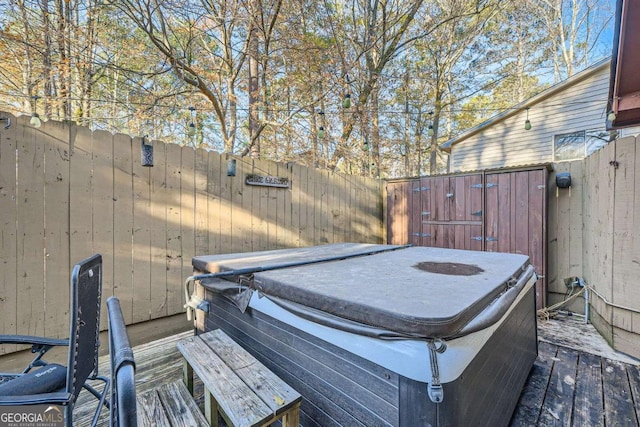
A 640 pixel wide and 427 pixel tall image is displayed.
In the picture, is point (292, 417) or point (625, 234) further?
point (625, 234)

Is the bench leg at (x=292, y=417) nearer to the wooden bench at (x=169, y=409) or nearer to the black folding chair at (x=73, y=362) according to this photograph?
the wooden bench at (x=169, y=409)

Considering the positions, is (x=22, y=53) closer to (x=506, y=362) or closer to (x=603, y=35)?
(x=506, y=362)

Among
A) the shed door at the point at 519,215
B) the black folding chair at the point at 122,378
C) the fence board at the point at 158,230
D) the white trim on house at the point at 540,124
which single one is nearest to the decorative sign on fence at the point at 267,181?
the fence board at the point at 158,230

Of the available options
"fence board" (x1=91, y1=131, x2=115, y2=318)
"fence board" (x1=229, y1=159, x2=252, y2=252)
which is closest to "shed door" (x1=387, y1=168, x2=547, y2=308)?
"fence board" (x1=229, y1=159, x2=252, y2=252)

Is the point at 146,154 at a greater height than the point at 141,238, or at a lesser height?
greater

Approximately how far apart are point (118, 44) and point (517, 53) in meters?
11.9

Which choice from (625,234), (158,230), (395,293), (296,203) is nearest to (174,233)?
(158,230)

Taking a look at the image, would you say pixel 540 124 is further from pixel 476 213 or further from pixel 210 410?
pixel 210 410

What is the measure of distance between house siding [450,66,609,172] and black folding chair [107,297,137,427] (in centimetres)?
757

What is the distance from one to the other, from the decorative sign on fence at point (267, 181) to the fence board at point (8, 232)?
1849 millimetres

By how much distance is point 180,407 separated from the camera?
1.32 metres

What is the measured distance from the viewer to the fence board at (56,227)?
205 centimetres

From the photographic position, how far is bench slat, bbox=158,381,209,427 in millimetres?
1225

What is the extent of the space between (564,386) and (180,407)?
8.19 feet
